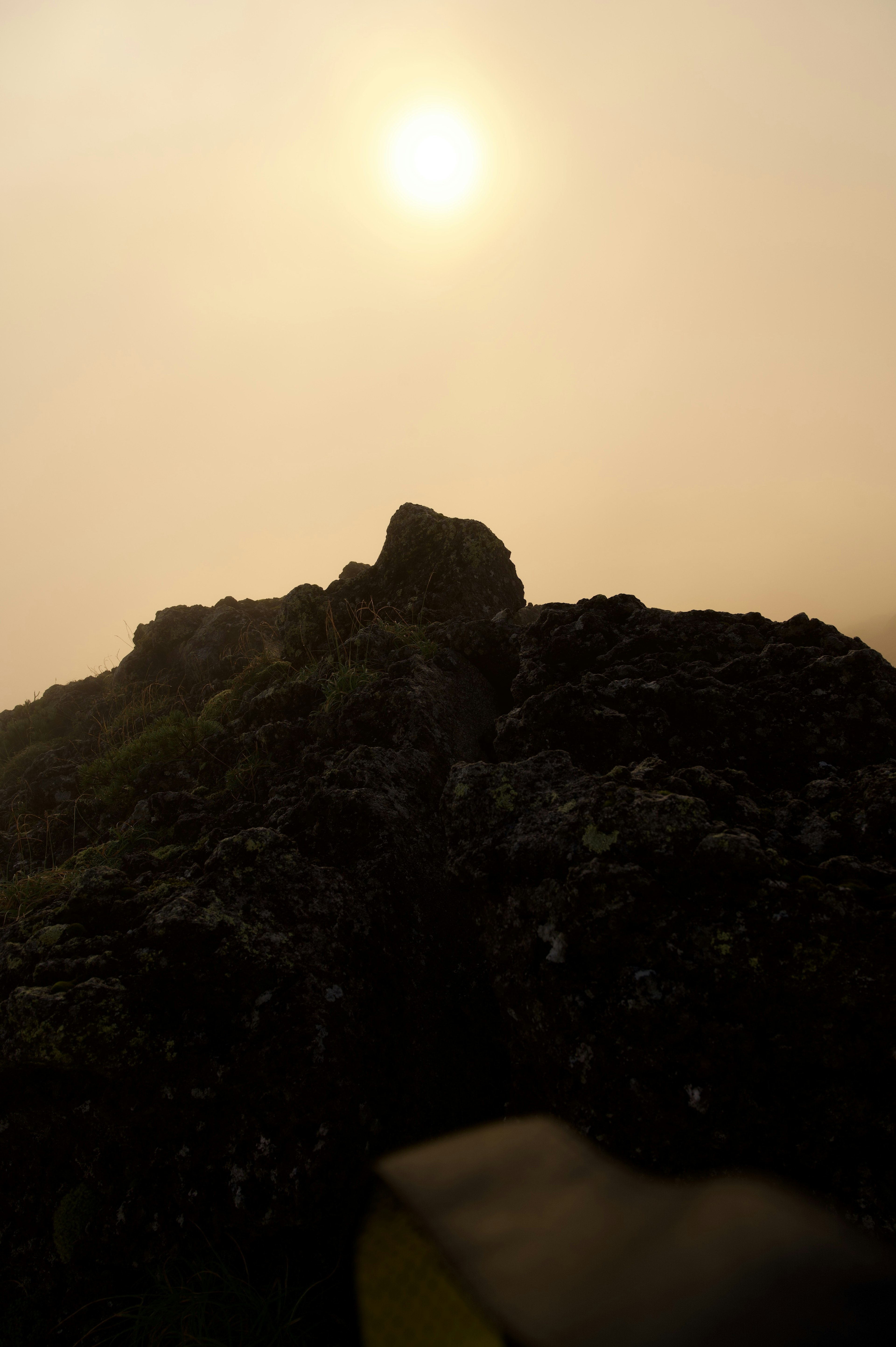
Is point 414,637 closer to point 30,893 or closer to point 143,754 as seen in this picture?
point 143,754

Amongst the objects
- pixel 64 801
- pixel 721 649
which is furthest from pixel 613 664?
pixel 64 801

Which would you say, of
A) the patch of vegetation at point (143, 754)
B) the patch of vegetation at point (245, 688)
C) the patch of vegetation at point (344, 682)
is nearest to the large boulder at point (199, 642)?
the patch of vegetation at point (245, 688)

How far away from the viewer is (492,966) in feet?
15.5

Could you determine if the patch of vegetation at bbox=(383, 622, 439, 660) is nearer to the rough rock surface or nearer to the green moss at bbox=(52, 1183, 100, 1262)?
the rough rock surface

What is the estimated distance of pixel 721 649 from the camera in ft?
25.3

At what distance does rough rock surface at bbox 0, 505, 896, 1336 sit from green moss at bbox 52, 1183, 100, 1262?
4 centimetres

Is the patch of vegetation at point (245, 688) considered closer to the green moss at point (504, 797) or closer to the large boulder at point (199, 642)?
the large boulder at point (199, 642)

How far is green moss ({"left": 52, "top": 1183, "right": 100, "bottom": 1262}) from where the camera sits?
4.41m

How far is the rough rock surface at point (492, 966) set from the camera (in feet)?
12.3

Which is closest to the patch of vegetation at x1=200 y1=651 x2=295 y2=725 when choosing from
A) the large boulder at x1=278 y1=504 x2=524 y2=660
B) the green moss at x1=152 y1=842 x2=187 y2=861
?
the large boulder at x1=278 y1=504 x2=524 y2=660

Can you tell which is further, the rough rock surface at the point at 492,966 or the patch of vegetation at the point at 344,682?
the patch of vegetation at the point at 344,682

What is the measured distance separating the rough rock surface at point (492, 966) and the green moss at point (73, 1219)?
37 mm

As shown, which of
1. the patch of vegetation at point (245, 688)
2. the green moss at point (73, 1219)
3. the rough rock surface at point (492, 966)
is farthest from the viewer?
the patch of vegetation at point (245, 688)

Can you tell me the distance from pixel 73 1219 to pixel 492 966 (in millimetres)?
3324
